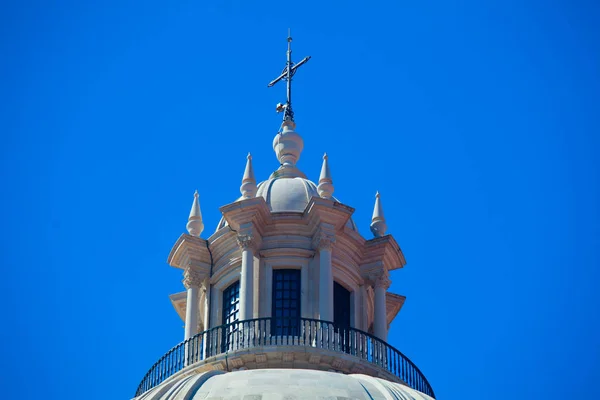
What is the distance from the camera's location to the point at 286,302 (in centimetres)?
5450

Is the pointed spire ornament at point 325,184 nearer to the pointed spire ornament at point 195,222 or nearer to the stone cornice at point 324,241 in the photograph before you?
the stone cornice at point 324,241

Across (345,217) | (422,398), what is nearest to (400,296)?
(345,217)

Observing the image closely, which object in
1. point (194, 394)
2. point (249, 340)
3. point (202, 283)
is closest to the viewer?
point (194, 394)

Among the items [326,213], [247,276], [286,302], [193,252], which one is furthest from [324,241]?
[193,252]

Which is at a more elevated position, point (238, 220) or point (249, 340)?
point (238, 220)

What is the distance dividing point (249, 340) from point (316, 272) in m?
3.41

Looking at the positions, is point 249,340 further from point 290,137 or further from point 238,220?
point 290,137

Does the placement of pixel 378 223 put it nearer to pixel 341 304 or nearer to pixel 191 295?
pixel 341 304

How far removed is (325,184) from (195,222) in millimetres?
4029

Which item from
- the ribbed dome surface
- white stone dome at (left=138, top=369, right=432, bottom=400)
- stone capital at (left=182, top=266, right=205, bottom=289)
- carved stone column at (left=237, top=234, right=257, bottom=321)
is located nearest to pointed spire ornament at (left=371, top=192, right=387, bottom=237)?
the ribbed dome surface

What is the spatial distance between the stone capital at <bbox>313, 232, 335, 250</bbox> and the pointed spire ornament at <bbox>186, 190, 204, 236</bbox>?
13.3ft

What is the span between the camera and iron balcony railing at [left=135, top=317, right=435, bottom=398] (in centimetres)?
5238

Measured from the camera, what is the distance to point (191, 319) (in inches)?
2189

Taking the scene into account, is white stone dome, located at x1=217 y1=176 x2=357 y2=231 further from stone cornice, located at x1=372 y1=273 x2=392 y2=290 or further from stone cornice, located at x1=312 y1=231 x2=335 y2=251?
stone cornice, located at x1=372 y1=273 x2=392 y2=290
